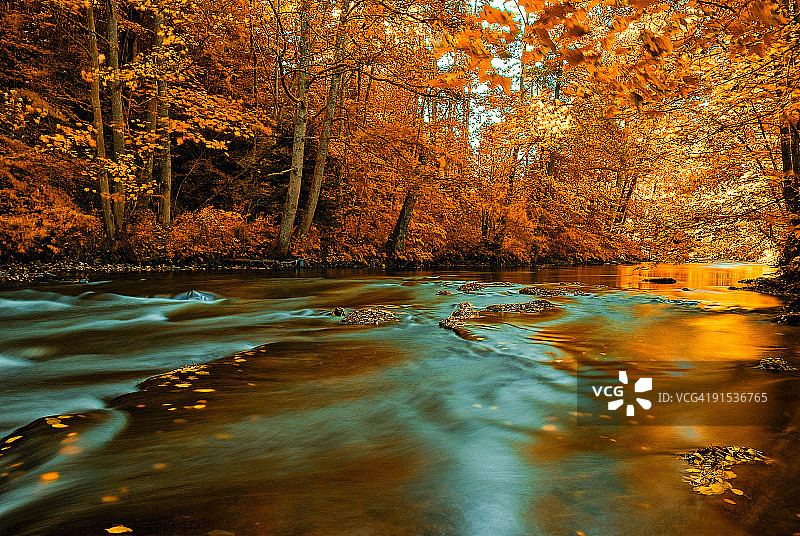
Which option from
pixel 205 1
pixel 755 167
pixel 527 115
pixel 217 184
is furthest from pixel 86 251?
pixel 755 167

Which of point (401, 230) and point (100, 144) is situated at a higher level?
point (100, 144)

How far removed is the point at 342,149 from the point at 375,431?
55.0 feet

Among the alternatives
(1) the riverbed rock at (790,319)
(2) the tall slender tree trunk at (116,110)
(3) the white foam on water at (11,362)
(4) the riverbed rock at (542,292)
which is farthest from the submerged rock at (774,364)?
(2) the tall slender tree trunk at (116,110)

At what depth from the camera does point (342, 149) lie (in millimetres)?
19375

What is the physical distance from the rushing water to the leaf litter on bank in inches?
2.8

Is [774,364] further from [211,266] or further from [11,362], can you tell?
[211,266]

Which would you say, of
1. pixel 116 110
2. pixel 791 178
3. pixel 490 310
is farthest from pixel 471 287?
pixel 116 110

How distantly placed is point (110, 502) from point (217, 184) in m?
18.0

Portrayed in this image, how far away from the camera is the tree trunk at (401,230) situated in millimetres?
18922

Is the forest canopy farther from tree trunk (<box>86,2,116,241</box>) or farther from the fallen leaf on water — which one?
the fallen leaf on water

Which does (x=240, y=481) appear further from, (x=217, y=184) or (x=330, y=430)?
(x=217, y=184)

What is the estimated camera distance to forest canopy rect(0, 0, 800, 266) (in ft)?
29.4

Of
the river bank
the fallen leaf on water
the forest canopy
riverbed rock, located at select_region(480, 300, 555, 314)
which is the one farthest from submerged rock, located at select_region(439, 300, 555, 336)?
the river bank

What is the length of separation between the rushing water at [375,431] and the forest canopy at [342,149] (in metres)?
3.48
